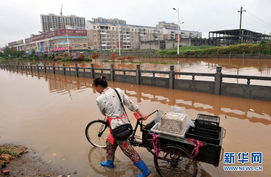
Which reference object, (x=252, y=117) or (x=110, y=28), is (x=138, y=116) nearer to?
(x=252, y=117)

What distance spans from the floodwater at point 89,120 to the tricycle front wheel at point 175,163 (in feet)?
0.93

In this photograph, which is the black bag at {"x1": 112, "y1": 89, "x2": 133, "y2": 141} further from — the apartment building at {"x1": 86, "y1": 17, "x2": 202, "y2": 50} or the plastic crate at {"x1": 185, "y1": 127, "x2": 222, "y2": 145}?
the apartment building at {"x1": 86, "y1": 17, "x2": 202, "y2": 50}

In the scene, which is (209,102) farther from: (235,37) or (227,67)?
(235,37)

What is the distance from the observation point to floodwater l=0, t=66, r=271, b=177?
3.52 metres

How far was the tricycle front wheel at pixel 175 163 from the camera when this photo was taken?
270 cm

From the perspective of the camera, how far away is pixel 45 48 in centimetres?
7906

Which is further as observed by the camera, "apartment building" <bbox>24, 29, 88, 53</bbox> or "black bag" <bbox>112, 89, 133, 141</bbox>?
"apartment building" <bbox>24, 29, 88, 53</bbox>

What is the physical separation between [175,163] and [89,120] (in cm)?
384

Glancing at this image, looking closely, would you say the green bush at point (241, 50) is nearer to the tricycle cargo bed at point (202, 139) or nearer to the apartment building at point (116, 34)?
the tricycle cargo bed at point (202, 139)

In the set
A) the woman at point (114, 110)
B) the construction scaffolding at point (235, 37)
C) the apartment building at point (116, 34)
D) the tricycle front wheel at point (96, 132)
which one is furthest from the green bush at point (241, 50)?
the apartment building at point (116, 34)

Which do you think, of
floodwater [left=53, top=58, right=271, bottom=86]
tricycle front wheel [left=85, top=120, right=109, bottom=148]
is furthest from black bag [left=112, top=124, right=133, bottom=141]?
floodwater [left=53, top=58, right=271, bottom=86]

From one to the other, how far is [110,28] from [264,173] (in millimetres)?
88266

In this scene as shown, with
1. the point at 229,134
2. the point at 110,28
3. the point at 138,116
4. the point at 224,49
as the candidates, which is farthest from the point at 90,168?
the point at 110,28

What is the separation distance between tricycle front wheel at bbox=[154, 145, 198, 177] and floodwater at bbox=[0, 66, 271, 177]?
28cm
